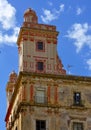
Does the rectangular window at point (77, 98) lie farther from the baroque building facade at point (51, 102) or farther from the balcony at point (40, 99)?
the balcony at point (40, 99)

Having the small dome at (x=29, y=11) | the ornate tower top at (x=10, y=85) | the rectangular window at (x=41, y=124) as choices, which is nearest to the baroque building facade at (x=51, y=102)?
the rectangular window at (x=41, y=124)

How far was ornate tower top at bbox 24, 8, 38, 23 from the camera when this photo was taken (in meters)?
107

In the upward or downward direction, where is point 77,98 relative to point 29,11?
downward

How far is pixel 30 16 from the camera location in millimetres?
107938

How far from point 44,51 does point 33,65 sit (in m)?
3.98

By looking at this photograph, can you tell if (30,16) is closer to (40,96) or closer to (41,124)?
(40,96)

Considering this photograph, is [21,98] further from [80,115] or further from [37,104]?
[80,115]

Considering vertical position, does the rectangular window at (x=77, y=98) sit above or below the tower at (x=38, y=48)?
below

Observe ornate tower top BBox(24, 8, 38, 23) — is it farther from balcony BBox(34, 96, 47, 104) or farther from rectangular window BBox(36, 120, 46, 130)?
rectangular window BBox(36, 120, 46, 130)

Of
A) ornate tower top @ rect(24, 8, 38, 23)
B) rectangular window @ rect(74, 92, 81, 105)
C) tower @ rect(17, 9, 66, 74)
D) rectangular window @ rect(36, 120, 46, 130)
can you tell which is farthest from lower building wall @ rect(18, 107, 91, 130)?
ornate tower top @ rect(24, 8, 38, 23)

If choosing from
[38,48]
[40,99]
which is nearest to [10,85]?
[38,48]

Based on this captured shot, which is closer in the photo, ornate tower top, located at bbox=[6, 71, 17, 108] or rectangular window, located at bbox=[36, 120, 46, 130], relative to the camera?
rectangular window, located at bbox=[36, 120, 46, 130]

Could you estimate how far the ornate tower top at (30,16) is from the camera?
107 metres

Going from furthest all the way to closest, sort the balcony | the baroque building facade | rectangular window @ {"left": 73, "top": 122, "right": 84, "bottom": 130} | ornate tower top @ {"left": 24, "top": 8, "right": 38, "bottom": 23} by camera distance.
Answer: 1. ornate tower top @ {"left": 24, "top": 8, "right": 38, "bottom": 23}
2. the balcony
3. rectangular window @ {"left": 73, "top": 122, "right": 84, "bottom": 130}
4. the baroque building facade
